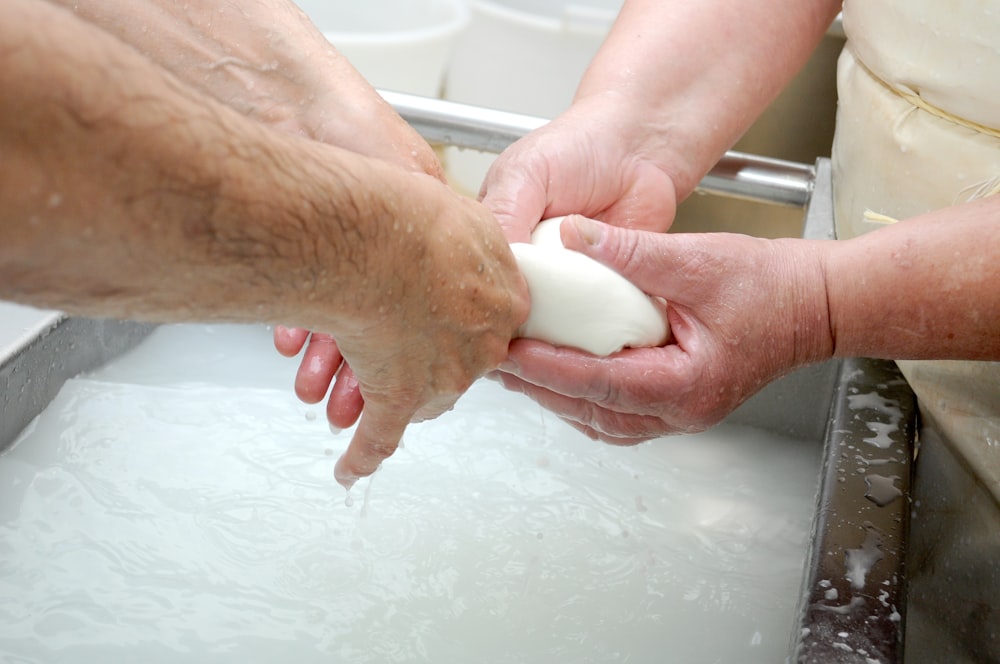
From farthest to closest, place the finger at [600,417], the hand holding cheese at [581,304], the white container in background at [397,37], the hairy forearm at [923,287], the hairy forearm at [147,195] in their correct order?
the white container in background at [397,37] → the finger at [600,417] → the hand holding cheese at [581,304] → the hairy forearm at [923,287] → the hairy forearm at [147,195]

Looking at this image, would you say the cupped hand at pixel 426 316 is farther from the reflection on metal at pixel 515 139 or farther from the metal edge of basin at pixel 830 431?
the reflection on metal at pixel 515 139

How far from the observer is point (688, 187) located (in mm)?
1459

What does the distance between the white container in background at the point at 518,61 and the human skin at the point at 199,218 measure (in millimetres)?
1228

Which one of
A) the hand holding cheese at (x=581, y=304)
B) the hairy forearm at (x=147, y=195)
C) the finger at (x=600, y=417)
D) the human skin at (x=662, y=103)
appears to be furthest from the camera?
the human skin at (x=662, y=103)

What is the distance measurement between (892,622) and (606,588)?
0.43m

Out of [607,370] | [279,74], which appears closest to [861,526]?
[607,370]

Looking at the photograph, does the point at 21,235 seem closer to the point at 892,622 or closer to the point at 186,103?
the point at 186,103

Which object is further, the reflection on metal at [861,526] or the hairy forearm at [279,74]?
the hairy forearm at [279,74]

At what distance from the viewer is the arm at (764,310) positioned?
40.5 inches

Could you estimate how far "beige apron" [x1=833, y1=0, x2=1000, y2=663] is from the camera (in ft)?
3.51

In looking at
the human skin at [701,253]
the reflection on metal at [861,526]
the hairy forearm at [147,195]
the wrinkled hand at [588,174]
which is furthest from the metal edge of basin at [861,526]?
the hairy forearm at [147,195]

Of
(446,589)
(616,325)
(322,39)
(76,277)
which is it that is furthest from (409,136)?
(76,277)

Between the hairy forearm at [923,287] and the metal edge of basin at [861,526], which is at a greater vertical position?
the hairy forearm at [923,287]

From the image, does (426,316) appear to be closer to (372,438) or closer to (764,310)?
(372,438)
